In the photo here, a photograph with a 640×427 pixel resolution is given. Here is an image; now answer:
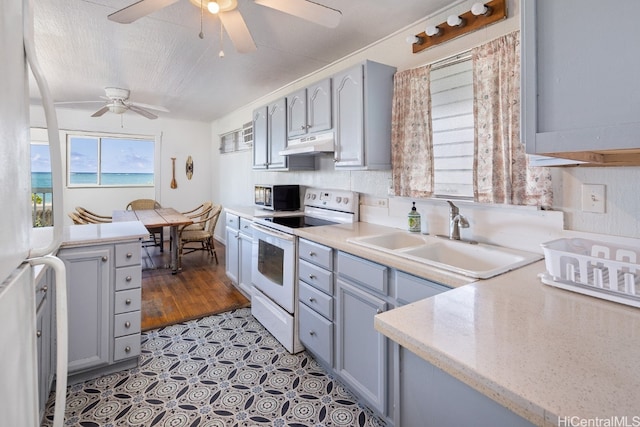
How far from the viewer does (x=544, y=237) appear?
1.57m

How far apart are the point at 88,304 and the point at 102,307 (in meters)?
0.08

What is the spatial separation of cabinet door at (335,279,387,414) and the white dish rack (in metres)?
0.74

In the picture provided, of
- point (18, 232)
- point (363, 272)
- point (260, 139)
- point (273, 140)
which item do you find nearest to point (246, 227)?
point (273, 140)

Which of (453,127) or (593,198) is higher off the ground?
(453,127)

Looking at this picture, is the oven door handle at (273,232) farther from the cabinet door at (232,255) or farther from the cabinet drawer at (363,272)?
the cabinet door at (232,255)

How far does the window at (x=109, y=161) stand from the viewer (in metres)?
5.43

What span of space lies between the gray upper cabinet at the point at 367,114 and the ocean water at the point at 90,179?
4.90m

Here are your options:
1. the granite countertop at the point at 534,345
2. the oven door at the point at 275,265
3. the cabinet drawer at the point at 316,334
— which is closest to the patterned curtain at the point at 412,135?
the oven door at the point at 275,265

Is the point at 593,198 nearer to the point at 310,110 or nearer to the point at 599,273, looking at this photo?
the point at 599,273

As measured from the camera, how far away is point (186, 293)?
353 centimetres

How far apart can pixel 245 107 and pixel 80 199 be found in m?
3.20

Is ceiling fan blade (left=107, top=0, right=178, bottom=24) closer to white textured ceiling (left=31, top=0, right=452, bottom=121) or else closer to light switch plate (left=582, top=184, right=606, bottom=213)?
white textured ceiling (left=31, top=0, right=452, bottom=121)

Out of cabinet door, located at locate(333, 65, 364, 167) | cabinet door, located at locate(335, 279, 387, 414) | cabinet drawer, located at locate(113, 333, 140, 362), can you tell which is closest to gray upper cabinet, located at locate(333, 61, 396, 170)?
cabinet door, located at locate(333, 65, 364, 167)

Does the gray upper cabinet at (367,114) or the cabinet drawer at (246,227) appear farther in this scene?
the cabinet drawer at (246,227)
